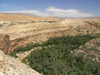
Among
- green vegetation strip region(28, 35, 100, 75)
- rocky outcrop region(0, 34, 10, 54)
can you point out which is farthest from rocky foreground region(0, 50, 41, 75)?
rocky outcrop region(0, 34, 10, 54)

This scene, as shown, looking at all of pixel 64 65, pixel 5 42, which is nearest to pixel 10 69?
pixel 64 65

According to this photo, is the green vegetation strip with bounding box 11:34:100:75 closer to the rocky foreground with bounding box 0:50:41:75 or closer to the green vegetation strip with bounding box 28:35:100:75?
the green vegetation strip with bounding box 28:35:100:75

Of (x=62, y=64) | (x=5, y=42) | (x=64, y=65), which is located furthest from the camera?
(x=5, y=42)

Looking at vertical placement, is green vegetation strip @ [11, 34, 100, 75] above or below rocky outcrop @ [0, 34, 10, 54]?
below

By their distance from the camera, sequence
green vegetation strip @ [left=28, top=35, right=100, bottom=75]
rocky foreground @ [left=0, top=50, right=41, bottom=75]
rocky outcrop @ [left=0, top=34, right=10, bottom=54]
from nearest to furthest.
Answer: rocky foreground @ [left=0, top=50, right=41, bottom=75] < green vegetation strip @ [left=28, top=35, right=100, bottom=75] < rocky outcrop @ [left=0, top=34, right=10, bottom=54]

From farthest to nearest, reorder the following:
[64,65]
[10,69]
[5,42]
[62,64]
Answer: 1. [5,42]
2. [62,64]
3. [64,65]
4. [10,69]

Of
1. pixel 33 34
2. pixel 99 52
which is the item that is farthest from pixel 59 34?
pixel 99 52

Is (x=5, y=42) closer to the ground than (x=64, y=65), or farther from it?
farther from it

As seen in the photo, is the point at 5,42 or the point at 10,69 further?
the point at 5,42

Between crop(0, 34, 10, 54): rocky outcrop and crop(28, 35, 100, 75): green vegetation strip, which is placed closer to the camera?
crop(28, 35, 100, 75): green vegetation strip

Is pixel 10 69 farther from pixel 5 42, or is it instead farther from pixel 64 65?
pixel 5 42
